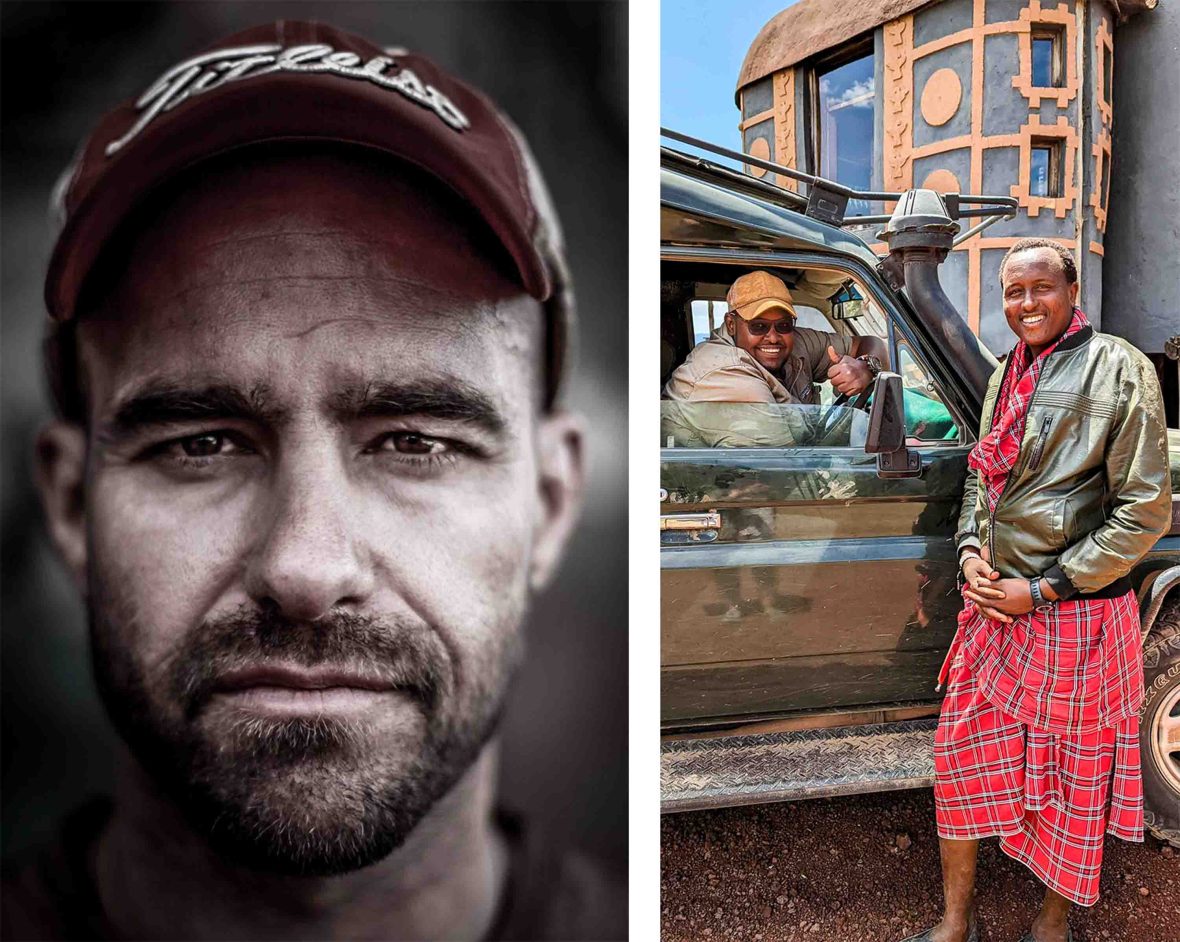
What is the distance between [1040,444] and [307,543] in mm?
1752

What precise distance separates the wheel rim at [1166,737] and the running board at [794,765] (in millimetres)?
673

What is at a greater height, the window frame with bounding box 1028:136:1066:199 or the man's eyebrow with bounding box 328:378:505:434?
the window frame with bounding box 1028:136:1066:199

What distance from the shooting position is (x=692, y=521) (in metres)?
2.18

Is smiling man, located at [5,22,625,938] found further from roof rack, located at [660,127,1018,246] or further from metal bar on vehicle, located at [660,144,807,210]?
roof rack, located at [660,127,1018,246]

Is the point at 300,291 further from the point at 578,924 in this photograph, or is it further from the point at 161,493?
the point at 578,924

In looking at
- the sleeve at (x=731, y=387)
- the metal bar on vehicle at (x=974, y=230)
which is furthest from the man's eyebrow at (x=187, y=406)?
Result: the metal bar on vehicle at (x=974, y=230)

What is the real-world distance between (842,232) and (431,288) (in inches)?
61.5

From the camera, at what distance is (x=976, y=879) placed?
8.19 feet

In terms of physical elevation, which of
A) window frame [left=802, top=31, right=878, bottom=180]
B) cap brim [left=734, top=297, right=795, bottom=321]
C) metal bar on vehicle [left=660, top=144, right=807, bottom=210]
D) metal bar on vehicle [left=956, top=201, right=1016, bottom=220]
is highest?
window frame [left=802, top=31, right=878, bottom=180]

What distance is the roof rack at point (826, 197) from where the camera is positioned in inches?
93.7

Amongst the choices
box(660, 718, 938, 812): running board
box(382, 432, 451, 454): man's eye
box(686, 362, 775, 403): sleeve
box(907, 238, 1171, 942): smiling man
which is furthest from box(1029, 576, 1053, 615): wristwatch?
box(382, 432, 451, 454): man's eye

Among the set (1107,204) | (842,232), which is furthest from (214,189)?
(1107,204)

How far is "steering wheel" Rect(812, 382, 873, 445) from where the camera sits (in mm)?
2270

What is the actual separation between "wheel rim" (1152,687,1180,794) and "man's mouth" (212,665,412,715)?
2.36 m
